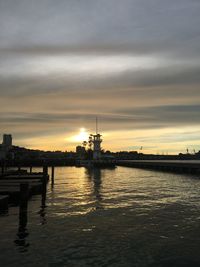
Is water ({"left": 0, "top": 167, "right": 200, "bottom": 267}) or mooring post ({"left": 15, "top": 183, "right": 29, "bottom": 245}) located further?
mooring post ({"left": 15, "top": 183, "right": 29, "bottom": 245})

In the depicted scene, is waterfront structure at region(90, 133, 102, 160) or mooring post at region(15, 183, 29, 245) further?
waterfront structure at region(90, 133, 102, 160)

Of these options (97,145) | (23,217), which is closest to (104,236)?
(23,217)

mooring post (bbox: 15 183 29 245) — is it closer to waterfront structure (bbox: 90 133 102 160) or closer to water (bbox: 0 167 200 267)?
water (bbox: 0 167 200 267)

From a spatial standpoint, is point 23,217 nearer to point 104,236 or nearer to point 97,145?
point 104,236

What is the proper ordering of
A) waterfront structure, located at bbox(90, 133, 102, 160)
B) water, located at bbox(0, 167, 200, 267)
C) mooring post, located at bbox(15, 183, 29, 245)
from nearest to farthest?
water, located at bbox(0, 167, 200, 267) < mooring post, located at bbox(15, 183, 29, 245) < waterfront structure, located at bbox(90, 133, 102, 160)

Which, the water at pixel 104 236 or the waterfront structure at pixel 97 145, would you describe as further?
the waterfront structure at pixel 97 145

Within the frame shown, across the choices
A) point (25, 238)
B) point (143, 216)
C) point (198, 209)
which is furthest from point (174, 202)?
point (25, 238)

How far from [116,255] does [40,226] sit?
8574 mm

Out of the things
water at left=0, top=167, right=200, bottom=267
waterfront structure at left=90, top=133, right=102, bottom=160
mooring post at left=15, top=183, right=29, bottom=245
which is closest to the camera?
water at left=0, top=167, right=200, bottom=267

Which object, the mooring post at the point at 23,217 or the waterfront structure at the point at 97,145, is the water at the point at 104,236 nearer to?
the mooring post at the point at 23,217

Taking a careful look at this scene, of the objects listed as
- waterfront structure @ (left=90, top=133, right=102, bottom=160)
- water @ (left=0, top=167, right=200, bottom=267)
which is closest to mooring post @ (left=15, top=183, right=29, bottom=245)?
water @ (left=0, top=167, right=200, bottom=267)

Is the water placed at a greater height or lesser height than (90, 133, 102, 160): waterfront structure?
lesser

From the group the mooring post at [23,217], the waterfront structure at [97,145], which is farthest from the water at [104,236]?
the waterfront structure at [97,145]

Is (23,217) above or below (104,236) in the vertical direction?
above
